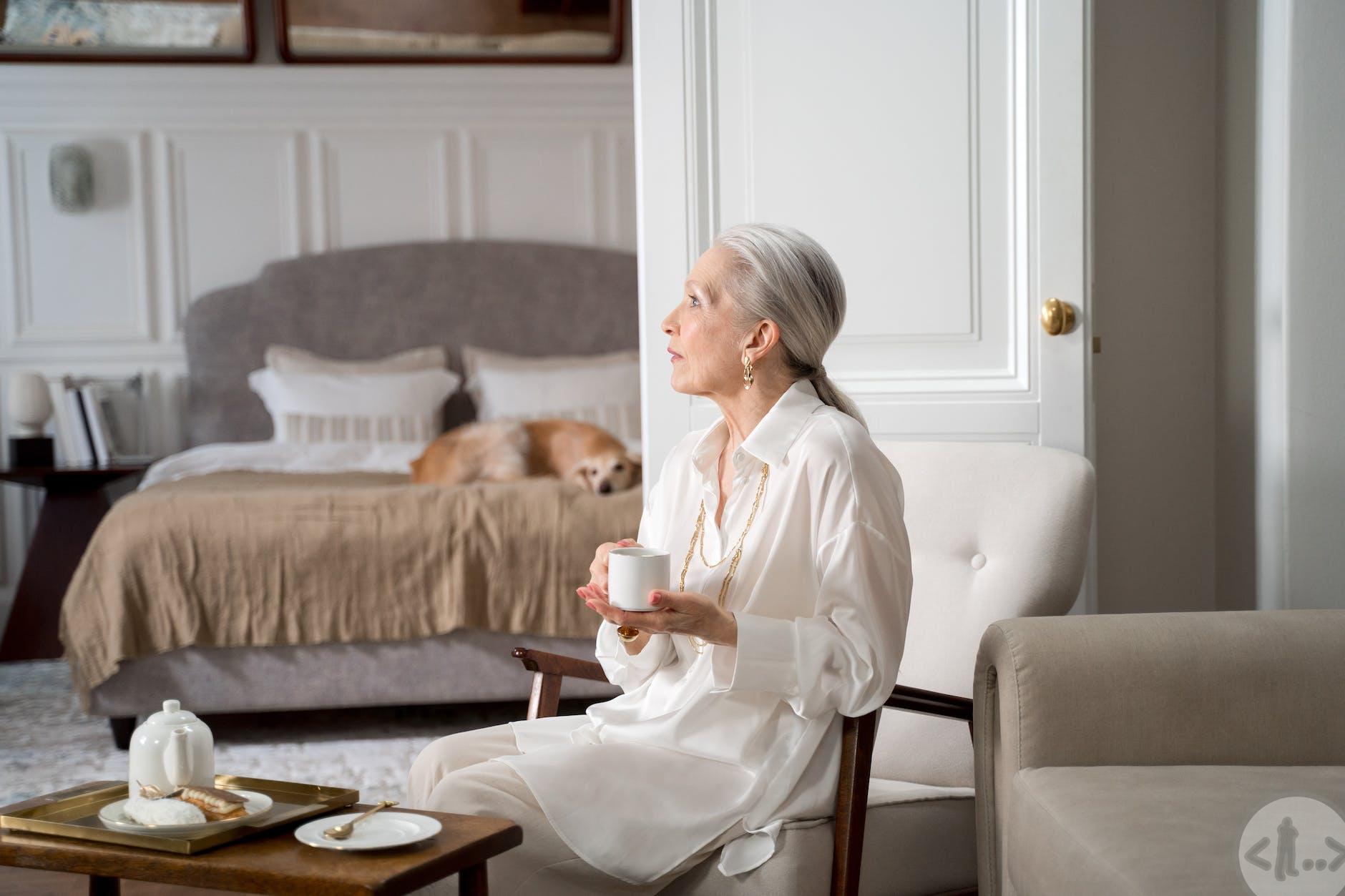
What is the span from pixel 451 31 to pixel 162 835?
4355mm

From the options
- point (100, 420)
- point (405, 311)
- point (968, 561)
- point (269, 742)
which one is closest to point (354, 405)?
point (405, 311)

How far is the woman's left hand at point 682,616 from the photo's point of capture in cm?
150

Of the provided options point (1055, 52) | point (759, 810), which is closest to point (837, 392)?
point (759, 810)

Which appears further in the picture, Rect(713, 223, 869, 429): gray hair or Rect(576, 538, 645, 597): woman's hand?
Rect(713, 223, 869, 429): gray hair

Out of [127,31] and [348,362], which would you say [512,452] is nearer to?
[348,362]

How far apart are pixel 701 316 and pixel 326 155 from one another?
151 inches

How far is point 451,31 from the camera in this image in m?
5.17

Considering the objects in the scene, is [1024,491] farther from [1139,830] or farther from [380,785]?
[380,785]

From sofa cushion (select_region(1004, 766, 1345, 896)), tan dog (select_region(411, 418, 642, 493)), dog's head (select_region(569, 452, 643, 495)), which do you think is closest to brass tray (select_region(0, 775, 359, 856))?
sofa cushion (select_region(1004, 766, 1345, 896))

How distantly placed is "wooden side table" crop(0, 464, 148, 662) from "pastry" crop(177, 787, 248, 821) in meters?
3.27

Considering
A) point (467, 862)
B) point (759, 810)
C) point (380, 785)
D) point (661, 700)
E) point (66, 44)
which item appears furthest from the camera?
point (66, 44)

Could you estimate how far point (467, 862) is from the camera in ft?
4.45

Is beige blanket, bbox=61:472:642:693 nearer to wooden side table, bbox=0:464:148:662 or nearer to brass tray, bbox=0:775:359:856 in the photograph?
wooden side table, bbox=0:464:148:662

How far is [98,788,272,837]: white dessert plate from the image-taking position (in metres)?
1.38
